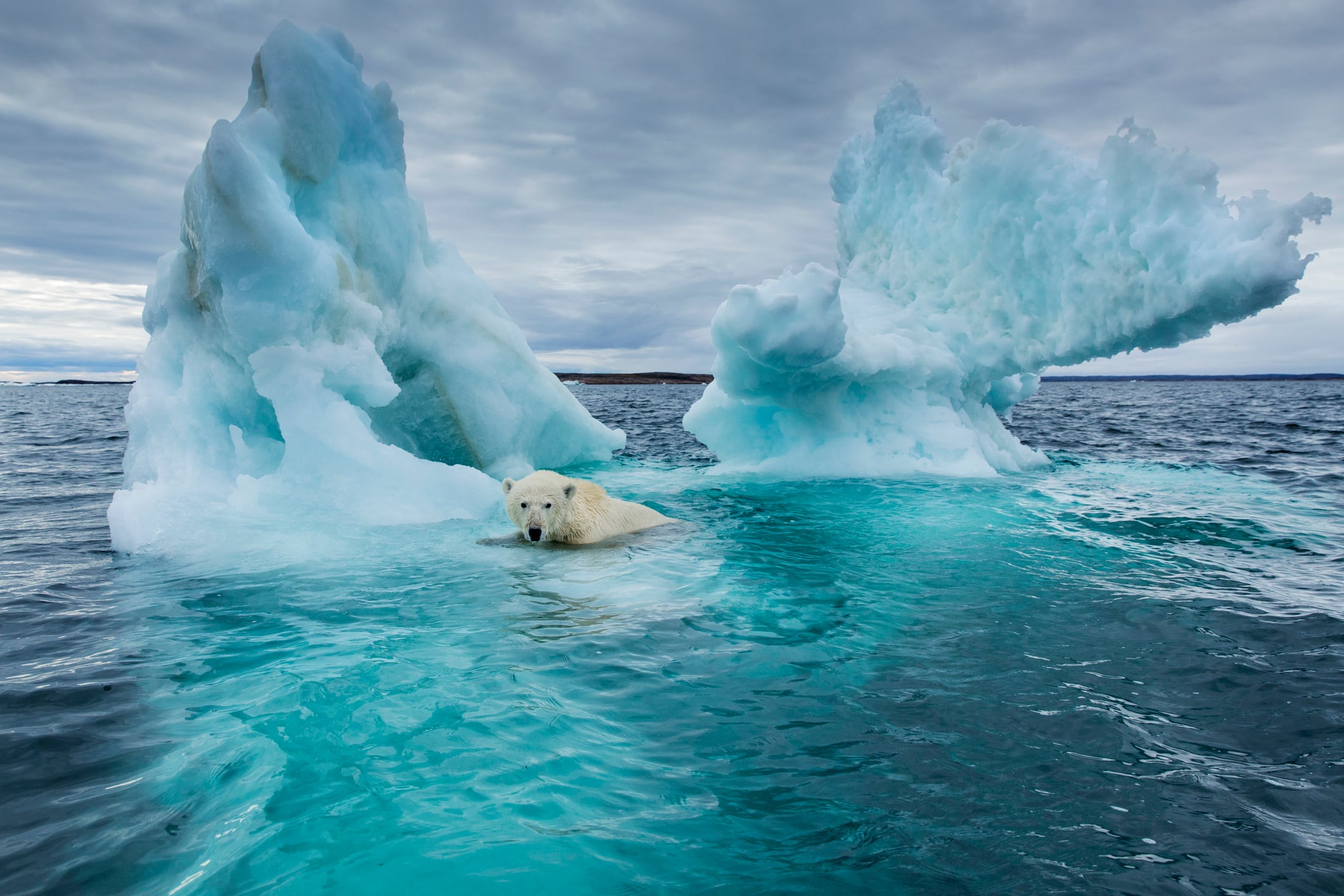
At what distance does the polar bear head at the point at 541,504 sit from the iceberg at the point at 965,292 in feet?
13.4

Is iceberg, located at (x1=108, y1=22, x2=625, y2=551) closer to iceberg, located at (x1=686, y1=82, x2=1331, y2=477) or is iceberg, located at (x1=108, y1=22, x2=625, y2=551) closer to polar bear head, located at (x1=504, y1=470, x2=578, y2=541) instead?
polar bear head, located at (x1=504, y1=470, x2=578, y2=541)

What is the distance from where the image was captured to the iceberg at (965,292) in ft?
33.6

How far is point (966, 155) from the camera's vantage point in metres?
12.8

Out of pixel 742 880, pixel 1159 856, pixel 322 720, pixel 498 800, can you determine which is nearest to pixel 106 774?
pixel 322 720

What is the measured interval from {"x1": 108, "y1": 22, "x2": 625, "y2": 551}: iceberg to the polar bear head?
64.9 inches

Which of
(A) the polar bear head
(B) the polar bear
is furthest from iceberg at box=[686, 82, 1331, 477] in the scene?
(A) the polar bear head

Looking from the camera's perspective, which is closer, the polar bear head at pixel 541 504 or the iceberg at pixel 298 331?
the polar bear head at pixel 541 504

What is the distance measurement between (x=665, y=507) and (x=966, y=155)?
26.7 ft

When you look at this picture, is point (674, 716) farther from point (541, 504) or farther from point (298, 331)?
point (298, 331)

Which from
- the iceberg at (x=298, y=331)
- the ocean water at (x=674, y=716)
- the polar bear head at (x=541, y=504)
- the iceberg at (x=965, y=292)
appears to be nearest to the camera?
the ocean water at (x=674, y=716)

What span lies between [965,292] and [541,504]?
9.28 meters

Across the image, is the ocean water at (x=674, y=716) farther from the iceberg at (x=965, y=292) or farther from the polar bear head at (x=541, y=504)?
the iceberg at (x=965, y=292)

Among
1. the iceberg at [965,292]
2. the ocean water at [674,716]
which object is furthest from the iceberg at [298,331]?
the iceberg at [965,292]

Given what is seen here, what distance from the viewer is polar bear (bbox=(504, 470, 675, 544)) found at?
7590 millimetres
